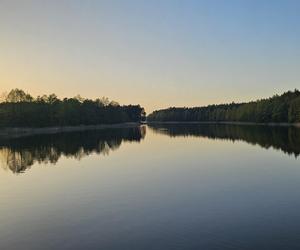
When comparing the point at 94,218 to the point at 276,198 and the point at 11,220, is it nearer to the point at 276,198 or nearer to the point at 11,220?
the point at 11,220

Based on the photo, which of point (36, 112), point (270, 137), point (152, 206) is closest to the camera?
point (152, 206)

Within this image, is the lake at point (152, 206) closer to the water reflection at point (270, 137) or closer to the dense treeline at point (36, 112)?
the water reflection at point (270, 137)

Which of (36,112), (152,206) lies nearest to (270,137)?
(152,206)

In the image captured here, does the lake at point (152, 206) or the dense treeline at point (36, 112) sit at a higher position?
the dense treeline at point (36, 112)

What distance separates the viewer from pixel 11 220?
24.5m

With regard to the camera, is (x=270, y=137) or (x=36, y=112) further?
(x=36, y=112)

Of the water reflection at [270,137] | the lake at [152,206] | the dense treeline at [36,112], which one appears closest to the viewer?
the lake at [152,206]

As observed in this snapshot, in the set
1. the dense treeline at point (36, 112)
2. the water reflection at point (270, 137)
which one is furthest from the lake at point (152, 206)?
the dense treeline at point (36, 112)

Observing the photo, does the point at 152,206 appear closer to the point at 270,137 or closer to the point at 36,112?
the point at 270,137

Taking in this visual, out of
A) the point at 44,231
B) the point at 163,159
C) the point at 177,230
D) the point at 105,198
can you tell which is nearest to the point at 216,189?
the point at 105,198

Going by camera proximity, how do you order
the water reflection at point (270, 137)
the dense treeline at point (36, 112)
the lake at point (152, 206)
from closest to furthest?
1. the lake at point (152, 206)
2. the water reflection at point (270, 137)
3. the dense treeline at point (36, 112)

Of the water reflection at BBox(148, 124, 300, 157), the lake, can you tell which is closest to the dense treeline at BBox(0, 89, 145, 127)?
the water reflection at BBox(148, 124, 300, 157)

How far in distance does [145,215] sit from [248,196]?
904 centimetres

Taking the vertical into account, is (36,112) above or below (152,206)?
above
